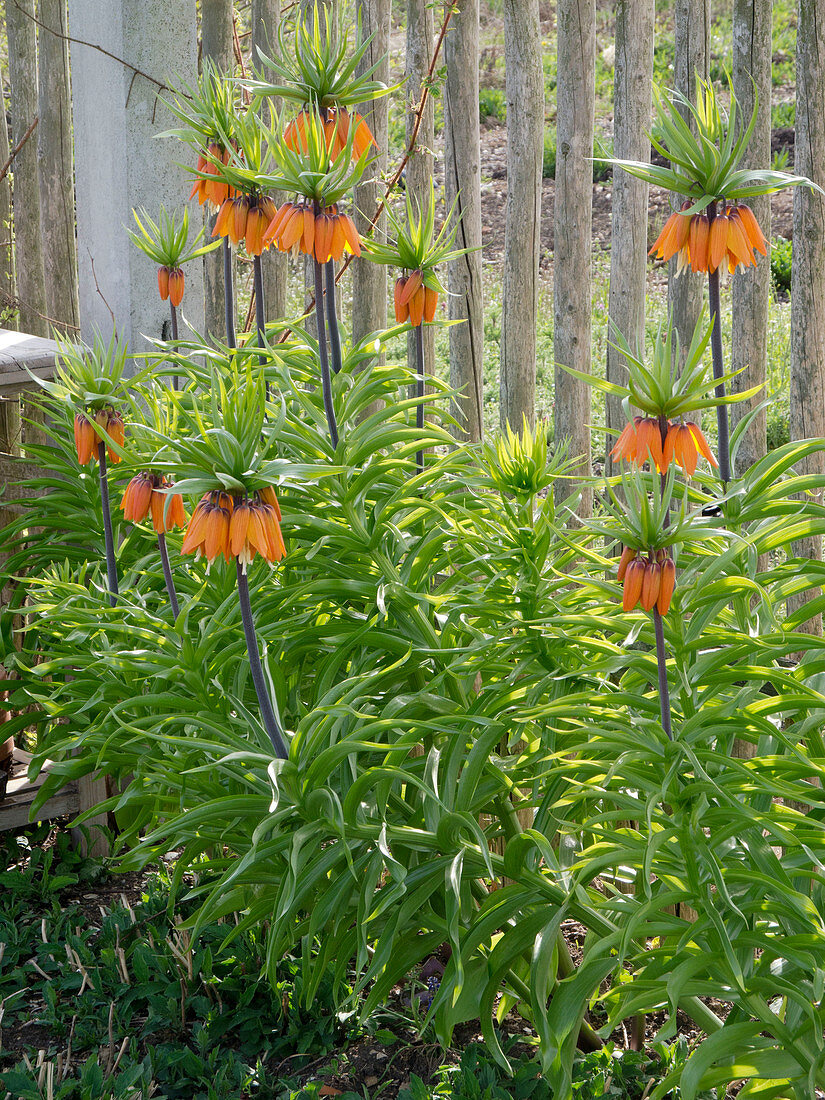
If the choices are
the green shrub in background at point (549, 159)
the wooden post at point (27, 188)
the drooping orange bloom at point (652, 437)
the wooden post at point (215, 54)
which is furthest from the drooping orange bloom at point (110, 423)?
the green shrub in background at point (549, 159)

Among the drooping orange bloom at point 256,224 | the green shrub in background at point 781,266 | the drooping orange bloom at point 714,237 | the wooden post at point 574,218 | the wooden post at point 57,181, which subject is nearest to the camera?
the drooping orange bloom at point 714,237

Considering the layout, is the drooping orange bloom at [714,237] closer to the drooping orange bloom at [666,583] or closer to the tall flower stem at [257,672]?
the drooping orange bloom at [666,583]

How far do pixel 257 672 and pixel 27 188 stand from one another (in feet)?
12.1

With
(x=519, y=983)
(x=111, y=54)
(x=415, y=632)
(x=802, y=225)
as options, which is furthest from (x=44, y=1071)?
(x=111, y=54)

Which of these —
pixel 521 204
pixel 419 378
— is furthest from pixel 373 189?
pixel 419 378

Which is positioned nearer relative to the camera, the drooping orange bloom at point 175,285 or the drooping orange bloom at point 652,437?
the drooping orange bloom at point 652,437

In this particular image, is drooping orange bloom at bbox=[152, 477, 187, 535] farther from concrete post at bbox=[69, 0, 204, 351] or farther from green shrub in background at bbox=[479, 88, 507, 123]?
green shrub in background at bbox=[479, 88, 507, 123]

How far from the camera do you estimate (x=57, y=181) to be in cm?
450

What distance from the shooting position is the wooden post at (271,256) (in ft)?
11.5

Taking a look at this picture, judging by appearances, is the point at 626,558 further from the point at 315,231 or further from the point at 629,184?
the point at 629,184

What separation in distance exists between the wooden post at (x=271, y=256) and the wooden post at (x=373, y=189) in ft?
0.87

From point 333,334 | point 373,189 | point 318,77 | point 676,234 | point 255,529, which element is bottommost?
point 255,529

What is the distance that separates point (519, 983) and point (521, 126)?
2186mm

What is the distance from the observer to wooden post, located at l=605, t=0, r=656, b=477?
285 centimetres
